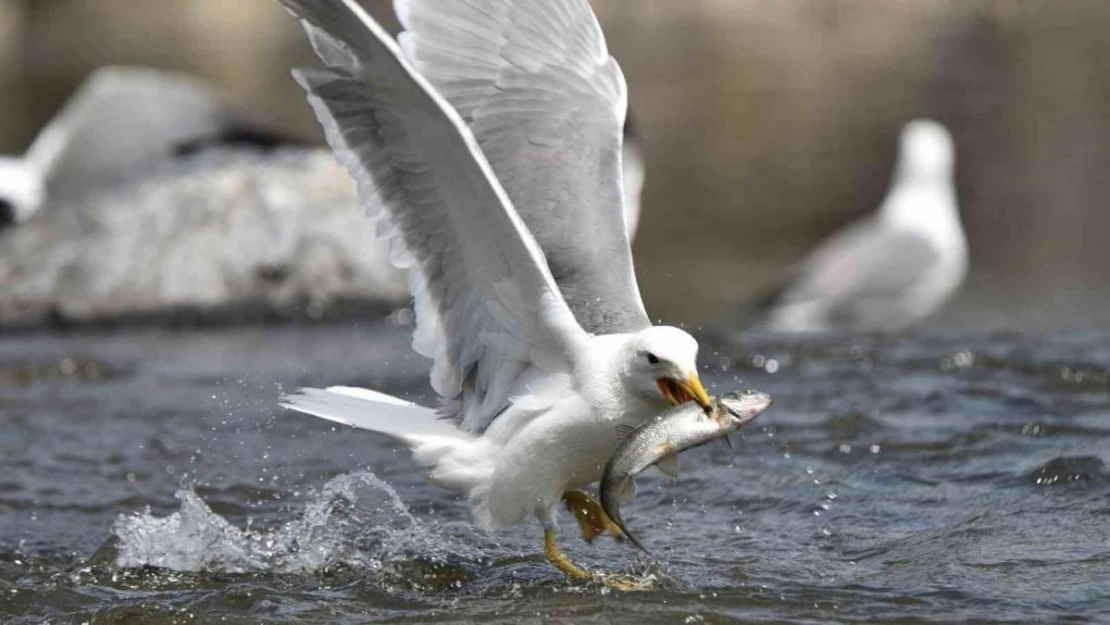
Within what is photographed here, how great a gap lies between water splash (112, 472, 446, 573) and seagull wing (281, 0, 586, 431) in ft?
1.31

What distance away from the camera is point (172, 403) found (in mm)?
7539

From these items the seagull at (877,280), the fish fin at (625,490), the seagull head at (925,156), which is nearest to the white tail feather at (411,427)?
the fish fin at (625,490)

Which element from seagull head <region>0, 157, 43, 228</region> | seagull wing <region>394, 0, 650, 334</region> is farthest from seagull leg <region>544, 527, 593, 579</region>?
seagull head <region>0, 157, 43, 228</region>

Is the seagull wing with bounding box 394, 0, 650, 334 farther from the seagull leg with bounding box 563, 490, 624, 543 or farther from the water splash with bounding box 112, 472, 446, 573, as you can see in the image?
the water splash with bounding box 112, 472, 446, 573

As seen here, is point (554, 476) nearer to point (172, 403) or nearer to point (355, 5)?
point (355, 5)

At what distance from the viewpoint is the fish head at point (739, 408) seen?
4.28 meters

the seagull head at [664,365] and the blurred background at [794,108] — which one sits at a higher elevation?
the seagull head at [664,365]

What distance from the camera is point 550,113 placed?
5.44m

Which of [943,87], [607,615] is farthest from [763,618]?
[943,87]

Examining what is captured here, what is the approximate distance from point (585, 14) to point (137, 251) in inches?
195

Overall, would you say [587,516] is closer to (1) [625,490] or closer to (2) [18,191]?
(1) [625,490]

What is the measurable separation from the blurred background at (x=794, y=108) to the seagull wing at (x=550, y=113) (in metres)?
4.49

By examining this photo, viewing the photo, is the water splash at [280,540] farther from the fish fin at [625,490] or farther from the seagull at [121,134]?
the seagull at [121,134]

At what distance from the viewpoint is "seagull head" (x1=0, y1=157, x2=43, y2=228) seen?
10547mm
